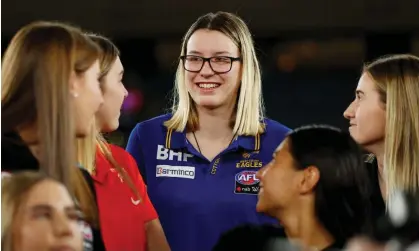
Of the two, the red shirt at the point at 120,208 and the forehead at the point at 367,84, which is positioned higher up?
the forehead at the point at 367,84

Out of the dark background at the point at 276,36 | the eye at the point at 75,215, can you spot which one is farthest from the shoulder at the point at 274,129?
the dark background at the point at 276,36

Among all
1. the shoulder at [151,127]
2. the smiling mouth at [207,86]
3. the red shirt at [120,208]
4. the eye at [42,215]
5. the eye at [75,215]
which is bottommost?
the red shirt at [120,208]

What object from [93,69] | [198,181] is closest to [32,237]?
[93,69]

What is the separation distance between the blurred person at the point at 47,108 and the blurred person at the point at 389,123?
2.01ft

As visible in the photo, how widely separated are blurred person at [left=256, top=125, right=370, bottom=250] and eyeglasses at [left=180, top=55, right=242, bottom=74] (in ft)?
1.60

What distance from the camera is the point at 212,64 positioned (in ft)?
6.35

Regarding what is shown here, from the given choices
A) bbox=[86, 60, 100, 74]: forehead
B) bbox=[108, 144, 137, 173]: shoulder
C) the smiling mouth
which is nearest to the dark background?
the smiling mouth

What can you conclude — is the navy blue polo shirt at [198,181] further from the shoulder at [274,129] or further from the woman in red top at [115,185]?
the woman in red top at [115,185]

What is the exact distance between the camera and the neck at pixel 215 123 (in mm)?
1991

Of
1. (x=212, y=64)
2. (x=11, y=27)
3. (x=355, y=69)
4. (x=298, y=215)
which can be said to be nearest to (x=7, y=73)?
(x=298, y=215)

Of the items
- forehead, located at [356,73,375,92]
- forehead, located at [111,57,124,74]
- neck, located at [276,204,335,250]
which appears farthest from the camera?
forehead, located at [356,73,375,92]

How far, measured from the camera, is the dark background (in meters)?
3.81

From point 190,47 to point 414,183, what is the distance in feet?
1.85

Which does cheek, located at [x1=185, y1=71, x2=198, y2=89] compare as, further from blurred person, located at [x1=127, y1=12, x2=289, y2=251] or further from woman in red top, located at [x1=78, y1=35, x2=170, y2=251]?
woman in red top, located at [x1=78, y1=35, x2=170, y2=251]
